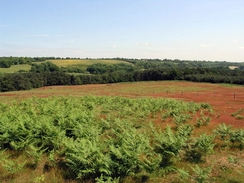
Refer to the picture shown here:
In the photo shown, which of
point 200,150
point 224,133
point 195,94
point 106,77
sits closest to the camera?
point 200,150

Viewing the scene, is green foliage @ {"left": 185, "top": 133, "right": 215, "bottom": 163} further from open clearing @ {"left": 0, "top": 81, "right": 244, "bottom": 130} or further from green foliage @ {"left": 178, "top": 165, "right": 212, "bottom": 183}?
open clearing @ {"left": 0, "top": 81, "right": 244, "bottom": 130}

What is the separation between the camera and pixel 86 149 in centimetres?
796

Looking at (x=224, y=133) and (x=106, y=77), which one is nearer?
(x=224, y=133)

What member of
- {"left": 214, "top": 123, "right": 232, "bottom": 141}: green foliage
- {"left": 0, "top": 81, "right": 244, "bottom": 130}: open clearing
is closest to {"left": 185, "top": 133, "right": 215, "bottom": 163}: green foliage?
{"left": 214, "top": 123, "right": 232, "bottom": 141}: green foliage

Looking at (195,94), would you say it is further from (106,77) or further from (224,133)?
(106,77)

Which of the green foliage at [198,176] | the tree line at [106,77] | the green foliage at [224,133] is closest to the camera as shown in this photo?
the green foliage at [198,176]

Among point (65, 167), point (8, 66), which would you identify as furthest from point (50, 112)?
point (8, 66)

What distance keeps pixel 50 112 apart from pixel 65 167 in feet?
31.0

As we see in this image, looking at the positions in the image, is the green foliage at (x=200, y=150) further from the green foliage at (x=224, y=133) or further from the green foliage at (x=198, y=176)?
the green foliage at (x=224, y=133)

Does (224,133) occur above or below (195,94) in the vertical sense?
above

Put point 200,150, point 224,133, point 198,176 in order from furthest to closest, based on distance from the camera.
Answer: point 224,133
point 200,150
point 198,176

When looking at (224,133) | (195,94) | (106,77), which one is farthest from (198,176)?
(106,77)

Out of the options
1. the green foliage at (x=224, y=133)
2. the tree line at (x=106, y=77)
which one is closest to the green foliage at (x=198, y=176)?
the green foliage at (x=224, y=133)

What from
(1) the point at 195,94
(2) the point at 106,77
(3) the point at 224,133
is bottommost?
(1) the point at 195,94
